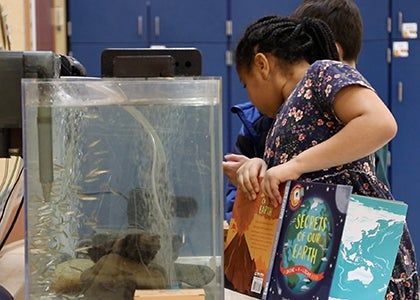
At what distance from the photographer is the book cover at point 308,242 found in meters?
0.78

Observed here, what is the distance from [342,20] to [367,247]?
87 centimetres

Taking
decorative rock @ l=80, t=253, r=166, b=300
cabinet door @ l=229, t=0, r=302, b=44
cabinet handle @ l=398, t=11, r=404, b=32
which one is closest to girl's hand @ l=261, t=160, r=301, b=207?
decorative rock @ l=80, t=253, r=166, b=300

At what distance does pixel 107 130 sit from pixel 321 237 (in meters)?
0.31

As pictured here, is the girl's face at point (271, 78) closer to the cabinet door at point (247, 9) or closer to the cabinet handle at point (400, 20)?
the cabinet door at point (247, 9)

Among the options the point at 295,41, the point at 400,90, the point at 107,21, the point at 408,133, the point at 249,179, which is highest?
the point at 107,21

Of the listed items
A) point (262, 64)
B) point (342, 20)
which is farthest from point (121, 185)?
point (342, 20)

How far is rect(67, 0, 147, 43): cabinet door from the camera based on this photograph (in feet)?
11.6

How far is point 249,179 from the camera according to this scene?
37.9 inches

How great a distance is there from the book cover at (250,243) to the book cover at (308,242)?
0.03 metres

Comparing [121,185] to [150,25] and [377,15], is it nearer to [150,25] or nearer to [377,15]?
[150,25]

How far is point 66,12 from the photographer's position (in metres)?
3.57

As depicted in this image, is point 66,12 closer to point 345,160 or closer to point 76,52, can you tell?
point 76,52

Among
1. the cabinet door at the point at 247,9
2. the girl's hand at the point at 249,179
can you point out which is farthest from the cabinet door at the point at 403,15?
the girl's hand at the point at 249,179

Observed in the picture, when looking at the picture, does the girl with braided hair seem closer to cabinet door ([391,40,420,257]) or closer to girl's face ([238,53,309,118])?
girl's face ([238,53,309,118])
